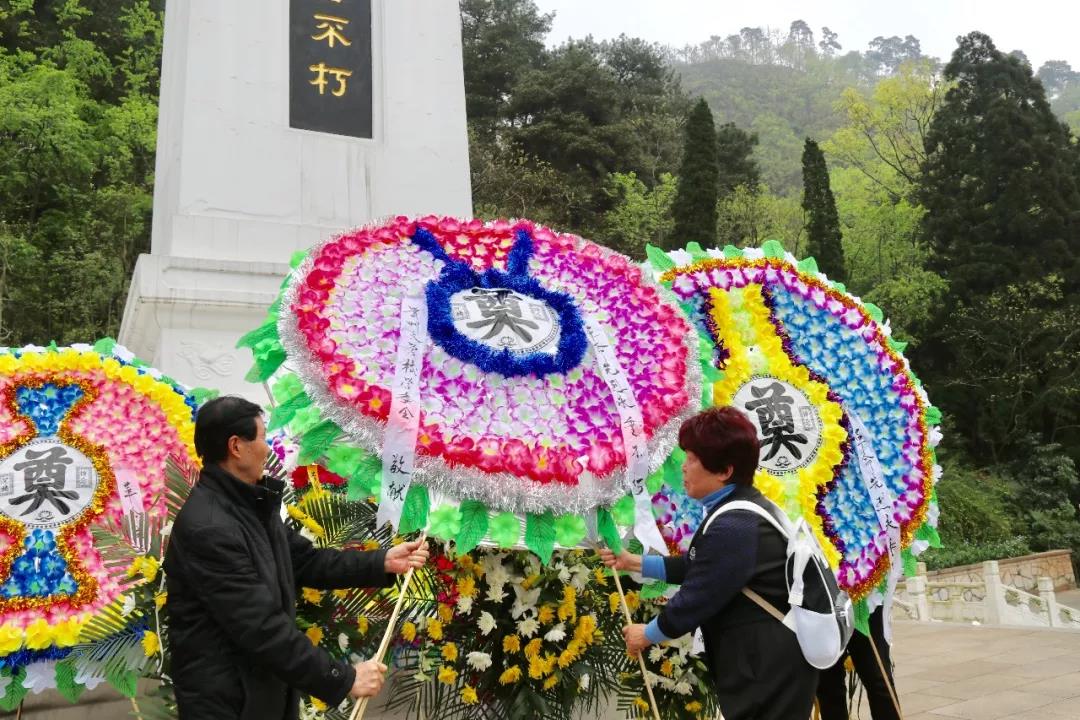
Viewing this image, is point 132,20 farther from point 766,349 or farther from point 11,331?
point 766,349

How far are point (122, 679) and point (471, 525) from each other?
142 cm

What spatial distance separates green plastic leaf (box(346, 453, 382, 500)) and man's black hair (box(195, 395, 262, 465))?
11.8 inches

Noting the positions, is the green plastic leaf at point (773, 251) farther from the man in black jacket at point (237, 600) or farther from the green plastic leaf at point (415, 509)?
the man in black jacket at point (237, 600)

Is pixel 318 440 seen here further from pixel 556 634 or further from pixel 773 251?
pixel 773 251

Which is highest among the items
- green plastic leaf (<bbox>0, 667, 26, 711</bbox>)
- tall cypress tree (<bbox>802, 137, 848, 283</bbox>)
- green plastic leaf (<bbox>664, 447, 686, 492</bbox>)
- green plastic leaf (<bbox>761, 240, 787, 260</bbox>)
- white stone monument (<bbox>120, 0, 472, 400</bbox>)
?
tall cypress tree (<bbox>802, 137, 848, 283</bbox>)

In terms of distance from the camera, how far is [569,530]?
247cm

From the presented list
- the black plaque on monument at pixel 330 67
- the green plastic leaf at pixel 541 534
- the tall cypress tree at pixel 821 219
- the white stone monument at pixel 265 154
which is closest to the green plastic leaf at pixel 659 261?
the green plastic leaf at pixel 541 534

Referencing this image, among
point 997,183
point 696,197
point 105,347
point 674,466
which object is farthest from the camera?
point 997,183

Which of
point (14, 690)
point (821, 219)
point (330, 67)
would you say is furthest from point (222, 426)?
point (821, 219)

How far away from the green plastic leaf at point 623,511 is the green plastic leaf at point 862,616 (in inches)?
44.2

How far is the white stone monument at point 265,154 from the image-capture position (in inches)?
227

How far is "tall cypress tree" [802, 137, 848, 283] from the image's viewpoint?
82.5ft

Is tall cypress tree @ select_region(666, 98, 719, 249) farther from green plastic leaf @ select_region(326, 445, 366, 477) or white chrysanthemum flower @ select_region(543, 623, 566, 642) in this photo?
green plastic leaf @ select_region(326, 445, 366, 477)

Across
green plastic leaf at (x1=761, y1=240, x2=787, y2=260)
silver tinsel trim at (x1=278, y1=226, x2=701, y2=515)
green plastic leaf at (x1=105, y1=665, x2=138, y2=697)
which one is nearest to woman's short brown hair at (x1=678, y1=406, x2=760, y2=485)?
silver tinsel trim at (x1=278, y1=226, x2=701, y2=515)
